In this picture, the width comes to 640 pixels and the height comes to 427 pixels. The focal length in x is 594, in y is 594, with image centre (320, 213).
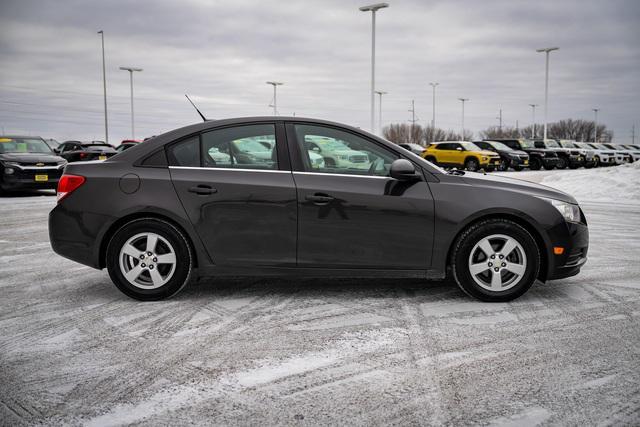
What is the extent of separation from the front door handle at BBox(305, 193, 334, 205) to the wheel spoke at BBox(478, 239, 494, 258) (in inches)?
51.5

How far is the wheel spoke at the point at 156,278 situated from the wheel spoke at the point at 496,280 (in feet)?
9.16

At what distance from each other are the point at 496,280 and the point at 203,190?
8.44 ft

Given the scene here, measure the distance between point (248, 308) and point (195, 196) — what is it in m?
1.03

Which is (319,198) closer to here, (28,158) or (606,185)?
(28,158)

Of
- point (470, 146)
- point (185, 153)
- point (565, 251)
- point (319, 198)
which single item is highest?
point (470, 146)

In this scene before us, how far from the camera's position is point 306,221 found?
16.1 feet

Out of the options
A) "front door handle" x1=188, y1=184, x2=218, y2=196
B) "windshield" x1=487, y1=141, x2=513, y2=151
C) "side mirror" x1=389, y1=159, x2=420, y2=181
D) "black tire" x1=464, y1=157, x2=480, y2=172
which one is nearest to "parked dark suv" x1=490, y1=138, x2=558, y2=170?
"windshield" x1=487, y1=141, x2=513, y2=151

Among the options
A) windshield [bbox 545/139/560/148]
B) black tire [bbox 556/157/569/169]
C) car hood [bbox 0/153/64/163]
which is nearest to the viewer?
car hood [bbox 0/153/64/163]

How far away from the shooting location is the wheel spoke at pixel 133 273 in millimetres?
5016

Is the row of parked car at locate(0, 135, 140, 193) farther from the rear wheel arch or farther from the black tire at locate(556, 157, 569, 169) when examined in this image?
the black tire at locate(556, 157, 569, 169)

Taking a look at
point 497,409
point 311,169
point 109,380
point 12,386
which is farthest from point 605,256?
point 12,386

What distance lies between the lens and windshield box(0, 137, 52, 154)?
55.0 feet

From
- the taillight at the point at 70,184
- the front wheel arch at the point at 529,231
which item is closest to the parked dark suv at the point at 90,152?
the taillight at the point at 70,184

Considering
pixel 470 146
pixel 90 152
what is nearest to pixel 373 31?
pixel 470 146
